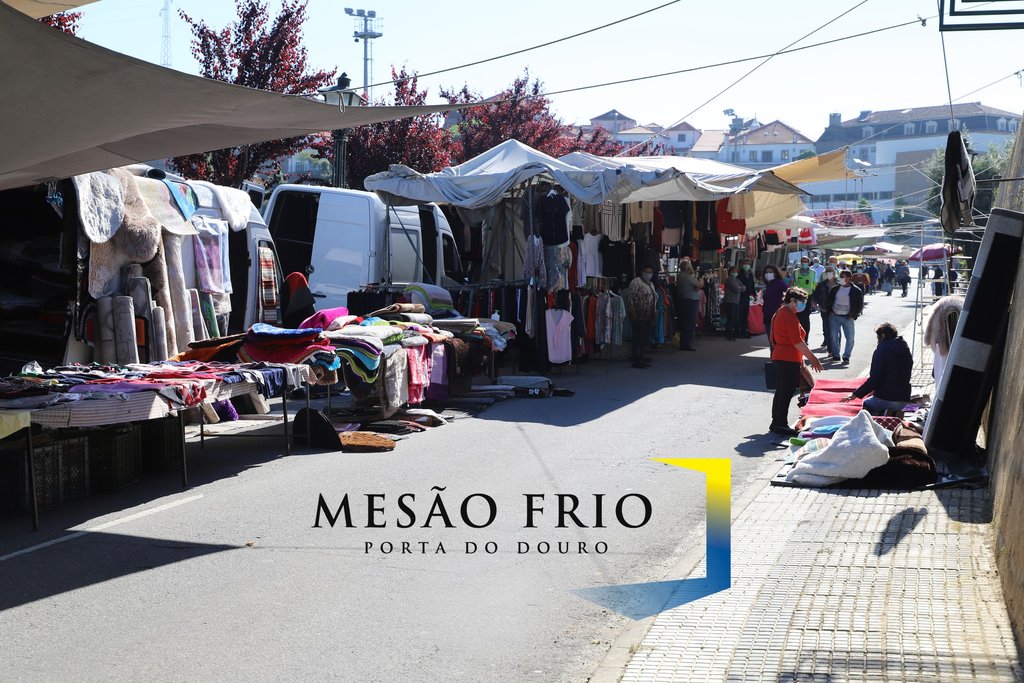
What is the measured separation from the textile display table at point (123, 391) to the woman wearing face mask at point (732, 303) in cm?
1566

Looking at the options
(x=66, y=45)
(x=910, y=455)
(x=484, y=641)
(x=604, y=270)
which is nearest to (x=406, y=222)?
(x=604, y=270)

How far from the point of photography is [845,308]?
61.7 ft

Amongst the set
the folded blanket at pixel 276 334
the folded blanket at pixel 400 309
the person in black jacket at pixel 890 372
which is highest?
the folded blanket at pixel 400 309

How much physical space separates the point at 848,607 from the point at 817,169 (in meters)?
18.1

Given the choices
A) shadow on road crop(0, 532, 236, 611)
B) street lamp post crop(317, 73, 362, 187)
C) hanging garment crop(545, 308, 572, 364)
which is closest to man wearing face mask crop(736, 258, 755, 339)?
hanging garment crop(545, 308, 572, 364)

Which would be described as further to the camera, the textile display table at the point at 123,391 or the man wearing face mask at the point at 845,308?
the man wearing face mask at the point at 845,308

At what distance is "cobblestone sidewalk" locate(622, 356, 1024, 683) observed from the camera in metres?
4.76

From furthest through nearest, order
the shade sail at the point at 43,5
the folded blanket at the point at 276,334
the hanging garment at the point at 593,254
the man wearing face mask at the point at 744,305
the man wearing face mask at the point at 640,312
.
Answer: the man wearing face mask at the point at 744,305 → the man wearing face mask at the point at 640,312 → the hanging garment at the point at 593,254 → the shade sail at the point at 43,5 → the folded blanket at the point at 276,334

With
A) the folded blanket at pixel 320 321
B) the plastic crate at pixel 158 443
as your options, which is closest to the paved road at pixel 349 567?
the plastic crate at pixel 158 443

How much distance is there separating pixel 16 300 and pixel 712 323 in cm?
1733

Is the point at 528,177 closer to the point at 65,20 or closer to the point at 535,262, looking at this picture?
the point at 535,262

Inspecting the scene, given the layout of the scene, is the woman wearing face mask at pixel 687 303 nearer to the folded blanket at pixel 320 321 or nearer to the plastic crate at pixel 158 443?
the folded blanket at pixel 320 321

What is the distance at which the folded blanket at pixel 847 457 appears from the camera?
8.94 meters

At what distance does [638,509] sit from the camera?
813cm
